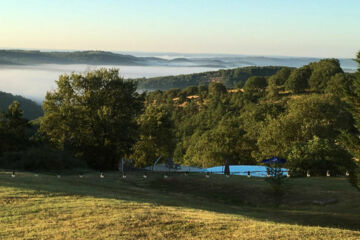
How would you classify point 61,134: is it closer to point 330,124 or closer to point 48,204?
point 48,204

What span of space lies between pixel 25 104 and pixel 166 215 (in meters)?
119

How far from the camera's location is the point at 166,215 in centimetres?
1461

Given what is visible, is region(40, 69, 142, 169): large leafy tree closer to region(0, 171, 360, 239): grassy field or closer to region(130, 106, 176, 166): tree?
region(130, 106, 176, 166): tree

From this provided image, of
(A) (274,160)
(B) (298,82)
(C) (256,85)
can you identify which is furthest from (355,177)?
(C) (256,85)

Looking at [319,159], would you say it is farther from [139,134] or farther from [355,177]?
[139,134]

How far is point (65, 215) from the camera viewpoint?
14328mm

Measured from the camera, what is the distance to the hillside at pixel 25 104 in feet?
374

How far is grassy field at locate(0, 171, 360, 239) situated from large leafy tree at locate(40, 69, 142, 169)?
14289 millimetres

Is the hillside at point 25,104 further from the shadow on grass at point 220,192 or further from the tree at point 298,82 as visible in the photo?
the shadow on grass at point 220,192

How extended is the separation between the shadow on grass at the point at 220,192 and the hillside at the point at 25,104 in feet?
299

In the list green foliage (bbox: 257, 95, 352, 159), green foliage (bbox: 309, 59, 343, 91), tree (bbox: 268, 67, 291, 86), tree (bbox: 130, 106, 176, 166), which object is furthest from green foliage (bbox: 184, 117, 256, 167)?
tree (bbox: 268, 67, 291, 86)

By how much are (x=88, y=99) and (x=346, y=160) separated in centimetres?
3017

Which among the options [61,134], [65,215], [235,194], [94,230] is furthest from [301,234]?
[61,134]

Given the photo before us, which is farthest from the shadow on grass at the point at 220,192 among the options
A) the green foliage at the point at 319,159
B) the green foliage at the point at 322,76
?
the green foliage at the point at 322,76
